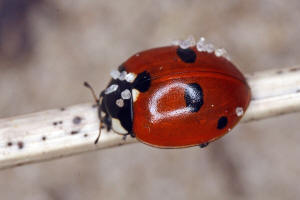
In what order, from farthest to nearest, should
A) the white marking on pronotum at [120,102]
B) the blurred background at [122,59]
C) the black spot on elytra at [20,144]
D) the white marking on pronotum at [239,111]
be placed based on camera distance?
the blurred background at [122,59] → the white marking on pronotum at [120,102] → the white marking on pronotum at [239,111] → the black spot on elytra at [20,144]

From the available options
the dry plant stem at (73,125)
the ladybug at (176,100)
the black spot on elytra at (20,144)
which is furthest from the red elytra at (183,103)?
the black spot on elytra at (20,144)

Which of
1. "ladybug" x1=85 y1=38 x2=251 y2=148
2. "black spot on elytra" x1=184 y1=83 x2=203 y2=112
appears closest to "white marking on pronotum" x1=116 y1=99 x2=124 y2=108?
"ladybug" x1=85 y1=38 x2=251 y2=148

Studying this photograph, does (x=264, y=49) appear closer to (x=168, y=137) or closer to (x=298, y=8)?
(x=298, y=8)

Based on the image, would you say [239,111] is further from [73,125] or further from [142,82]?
[73,125]

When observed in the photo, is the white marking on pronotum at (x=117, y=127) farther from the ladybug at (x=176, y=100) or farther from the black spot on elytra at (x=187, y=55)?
the black spot on elytra at (x=187, y=55)

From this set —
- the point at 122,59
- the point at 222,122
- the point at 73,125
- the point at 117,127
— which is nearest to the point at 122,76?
the point at 117,127

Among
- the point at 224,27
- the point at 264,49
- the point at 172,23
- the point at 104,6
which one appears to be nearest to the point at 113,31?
the point at 104,6

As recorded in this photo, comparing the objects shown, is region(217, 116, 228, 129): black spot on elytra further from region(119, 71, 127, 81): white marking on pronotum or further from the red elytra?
region(119, 71, 127, 81): white marking on pronotum
